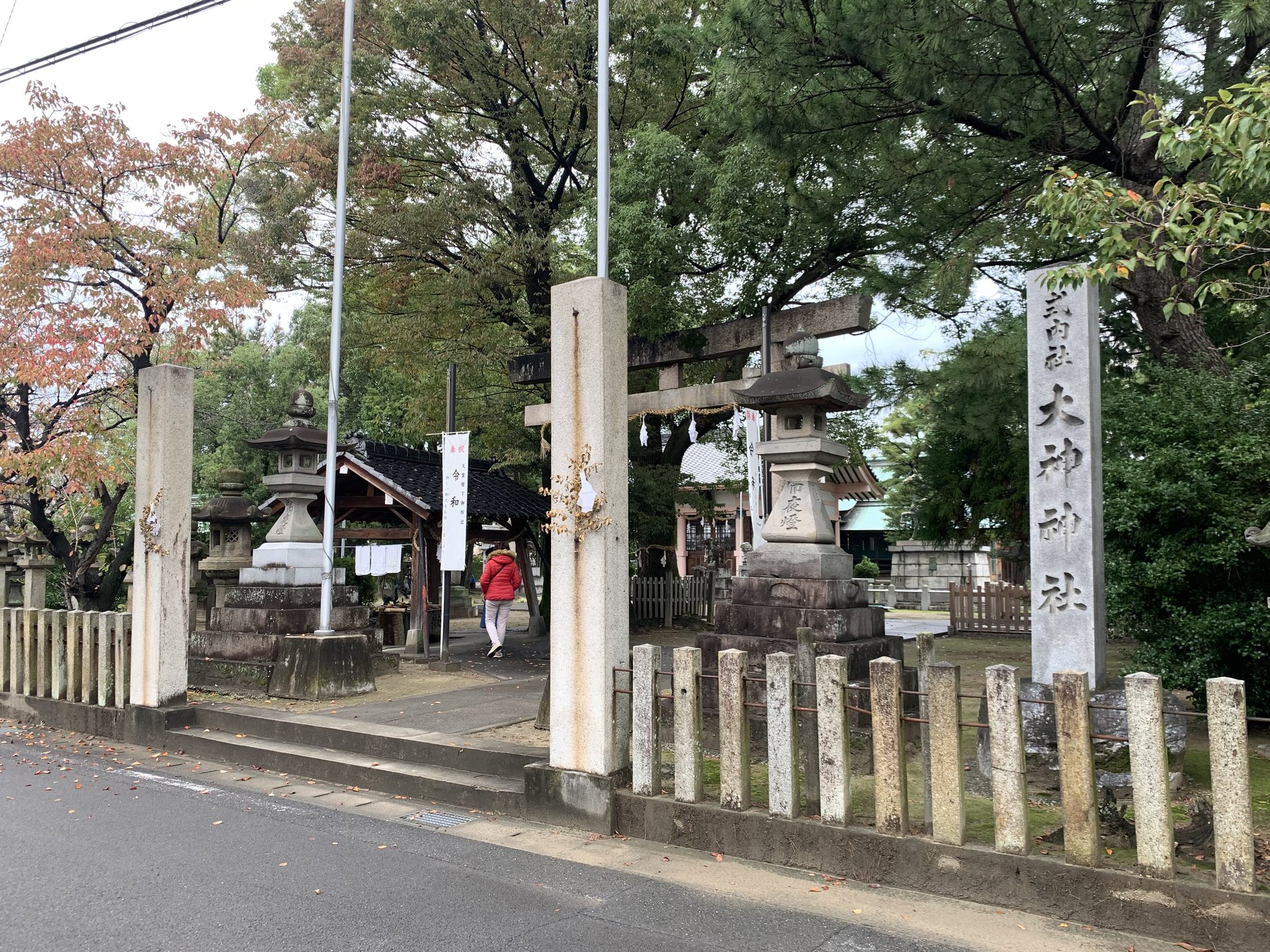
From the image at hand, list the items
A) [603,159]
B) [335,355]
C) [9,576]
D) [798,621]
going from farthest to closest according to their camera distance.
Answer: [9,576] < [335,355] < [798,621] < [603,159]

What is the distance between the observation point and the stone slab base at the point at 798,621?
282 inches

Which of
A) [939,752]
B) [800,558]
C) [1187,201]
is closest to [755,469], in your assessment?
[800,558]

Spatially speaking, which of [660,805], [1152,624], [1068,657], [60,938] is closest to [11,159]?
[60,938]

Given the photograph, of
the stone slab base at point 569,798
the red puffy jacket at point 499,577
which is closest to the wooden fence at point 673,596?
the red puffy jacket at point 499,577

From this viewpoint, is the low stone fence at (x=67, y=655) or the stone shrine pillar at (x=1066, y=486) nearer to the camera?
the stone shrine pillar at (x=1066, y=486)

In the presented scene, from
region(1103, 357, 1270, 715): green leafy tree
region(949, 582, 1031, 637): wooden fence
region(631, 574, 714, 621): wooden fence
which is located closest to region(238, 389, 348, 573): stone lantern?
region(631, 574, 714, 621): wooden fence

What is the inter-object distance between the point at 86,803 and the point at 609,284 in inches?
208

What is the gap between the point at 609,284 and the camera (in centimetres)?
564

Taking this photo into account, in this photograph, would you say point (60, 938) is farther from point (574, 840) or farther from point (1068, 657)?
point (1068, 657)

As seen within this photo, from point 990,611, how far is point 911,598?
13877mm

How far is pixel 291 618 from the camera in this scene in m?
10.4

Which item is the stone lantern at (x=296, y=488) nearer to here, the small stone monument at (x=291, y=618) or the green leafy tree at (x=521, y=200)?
the small stone monument at (x=291, y=618)

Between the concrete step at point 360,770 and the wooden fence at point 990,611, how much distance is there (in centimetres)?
1403

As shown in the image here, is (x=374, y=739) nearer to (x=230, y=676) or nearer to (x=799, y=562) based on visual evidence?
(x=230, y=676)
